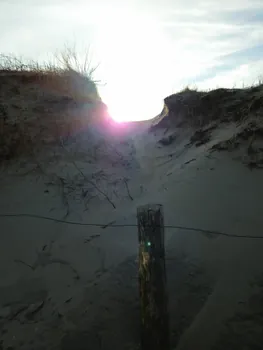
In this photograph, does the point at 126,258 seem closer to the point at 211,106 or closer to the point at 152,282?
the point at 152,282

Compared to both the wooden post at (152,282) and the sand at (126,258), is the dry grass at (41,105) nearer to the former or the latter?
the sand at (126,258)

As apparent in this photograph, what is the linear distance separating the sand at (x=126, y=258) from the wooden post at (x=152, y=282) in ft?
1.11

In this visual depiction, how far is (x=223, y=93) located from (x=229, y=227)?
3.90 meters

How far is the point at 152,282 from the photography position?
274cm

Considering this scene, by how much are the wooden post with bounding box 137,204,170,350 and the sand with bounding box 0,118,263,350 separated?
0.34 meters

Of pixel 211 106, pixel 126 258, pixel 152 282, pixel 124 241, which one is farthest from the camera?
pixel 211 106

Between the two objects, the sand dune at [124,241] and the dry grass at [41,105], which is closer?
the sand dune at [124,241]

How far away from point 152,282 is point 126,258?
4.43 ft

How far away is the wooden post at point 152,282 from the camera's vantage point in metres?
2.68

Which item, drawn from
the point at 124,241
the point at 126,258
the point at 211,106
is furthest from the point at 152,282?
the point at 211,106

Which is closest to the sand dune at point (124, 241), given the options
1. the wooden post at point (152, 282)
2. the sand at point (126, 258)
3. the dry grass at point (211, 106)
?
the sand at point (126, 258)

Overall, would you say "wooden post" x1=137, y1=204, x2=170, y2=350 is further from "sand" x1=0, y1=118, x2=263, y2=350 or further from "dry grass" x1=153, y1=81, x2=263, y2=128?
"dry grass" x1=153, y1=81, x2=263, y2=128

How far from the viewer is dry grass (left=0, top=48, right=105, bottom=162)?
6254mm

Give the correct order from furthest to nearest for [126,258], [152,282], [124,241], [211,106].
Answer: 1. [211,106]
2. [124,241]
3. [126,258]
4. [152,282]
